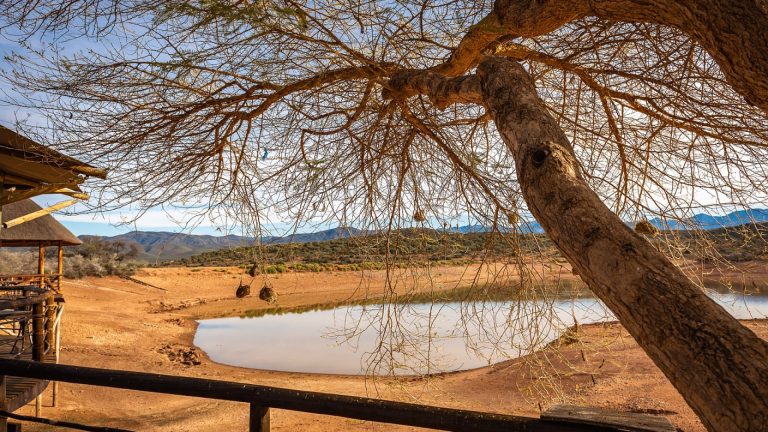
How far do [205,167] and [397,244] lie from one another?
1.73 metres

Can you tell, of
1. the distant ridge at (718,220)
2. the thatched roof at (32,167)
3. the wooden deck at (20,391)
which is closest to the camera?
the thatched roof at (32,167)

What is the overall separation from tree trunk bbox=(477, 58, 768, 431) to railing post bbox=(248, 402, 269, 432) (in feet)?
4.17

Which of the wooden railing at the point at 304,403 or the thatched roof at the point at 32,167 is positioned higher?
the thatched roof at the point at 32,167

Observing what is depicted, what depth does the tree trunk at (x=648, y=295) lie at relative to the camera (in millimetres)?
1436

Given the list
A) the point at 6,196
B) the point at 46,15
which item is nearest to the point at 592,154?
the point at 46,15

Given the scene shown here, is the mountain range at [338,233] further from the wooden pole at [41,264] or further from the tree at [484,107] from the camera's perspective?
the wooden pole at [41,264]

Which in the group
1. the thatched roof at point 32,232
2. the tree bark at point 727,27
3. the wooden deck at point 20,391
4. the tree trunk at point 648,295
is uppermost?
the thatched roof at point 32,232

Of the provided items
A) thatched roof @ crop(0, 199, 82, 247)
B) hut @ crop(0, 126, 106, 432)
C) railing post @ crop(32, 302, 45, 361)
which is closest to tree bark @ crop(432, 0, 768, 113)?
hut @ crop(0, 126, 106, 432)

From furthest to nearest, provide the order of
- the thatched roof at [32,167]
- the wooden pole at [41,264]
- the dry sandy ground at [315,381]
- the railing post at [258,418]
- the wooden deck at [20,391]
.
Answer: the wooden pole at [41,264] → the dry sandy ground at [315,381] → the wooden deck at [20,391] → the thatched roof at [32,167] → the railing post at [258,418]

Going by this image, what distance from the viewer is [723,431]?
1.43 m

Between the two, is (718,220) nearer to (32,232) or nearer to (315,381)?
(315,381)

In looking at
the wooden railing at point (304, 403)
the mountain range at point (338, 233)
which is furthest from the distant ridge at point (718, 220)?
the wooden railing at point (304, 403)

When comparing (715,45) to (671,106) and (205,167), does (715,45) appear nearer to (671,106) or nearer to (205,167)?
(671,106)

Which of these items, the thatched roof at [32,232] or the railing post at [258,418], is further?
the thatched roof at [32,232]
